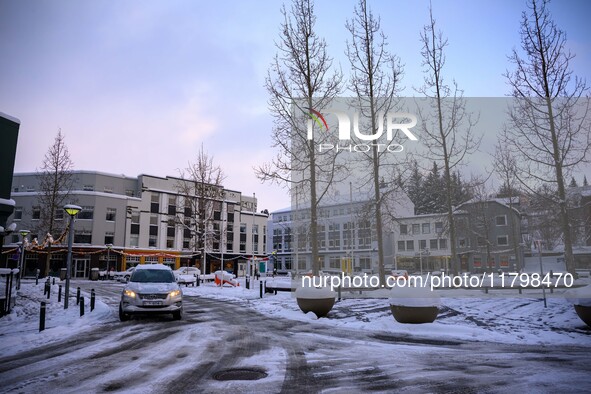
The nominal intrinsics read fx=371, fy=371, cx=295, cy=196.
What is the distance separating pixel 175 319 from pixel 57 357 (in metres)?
5.41

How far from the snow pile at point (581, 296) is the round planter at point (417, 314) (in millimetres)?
3661

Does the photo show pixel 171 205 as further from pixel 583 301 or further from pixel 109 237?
pixel 583 301

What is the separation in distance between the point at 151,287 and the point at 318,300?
571 cm

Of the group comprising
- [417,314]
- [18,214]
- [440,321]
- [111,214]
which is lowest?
[440,321]

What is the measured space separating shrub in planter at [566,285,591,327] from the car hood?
12.0 meters

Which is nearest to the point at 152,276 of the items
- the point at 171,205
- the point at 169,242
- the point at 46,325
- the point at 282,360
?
the point at 46,325

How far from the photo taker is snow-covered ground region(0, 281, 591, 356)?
9398 millimetres

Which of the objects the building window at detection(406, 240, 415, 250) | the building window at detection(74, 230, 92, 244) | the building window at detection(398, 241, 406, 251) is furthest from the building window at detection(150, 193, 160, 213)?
the building window at detection(406, 240, 415, 250)

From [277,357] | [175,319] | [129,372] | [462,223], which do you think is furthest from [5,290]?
[462,223]

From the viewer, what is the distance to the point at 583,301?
9953mm

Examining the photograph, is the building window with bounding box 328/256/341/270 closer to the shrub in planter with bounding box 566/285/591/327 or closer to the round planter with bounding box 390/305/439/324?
the round planter with bounding box 390/305/439/324

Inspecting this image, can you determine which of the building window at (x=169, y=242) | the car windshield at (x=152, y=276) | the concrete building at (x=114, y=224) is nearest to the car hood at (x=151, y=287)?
the car windshield at (x=152, y=276)

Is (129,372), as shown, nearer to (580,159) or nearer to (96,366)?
(96,366)

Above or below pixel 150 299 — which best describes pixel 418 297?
above
